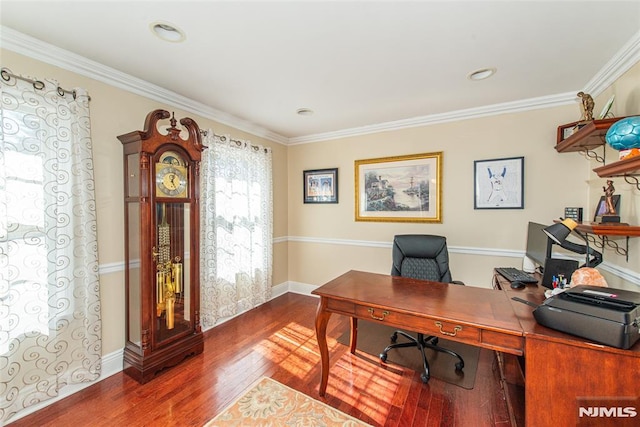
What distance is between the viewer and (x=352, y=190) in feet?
12.6

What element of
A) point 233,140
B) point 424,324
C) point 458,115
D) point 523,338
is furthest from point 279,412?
point 458,115

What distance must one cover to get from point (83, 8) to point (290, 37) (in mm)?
1165

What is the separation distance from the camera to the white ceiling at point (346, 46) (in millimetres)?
1502

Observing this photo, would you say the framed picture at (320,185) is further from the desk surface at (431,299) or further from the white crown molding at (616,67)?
the white crown molding at (616,67)

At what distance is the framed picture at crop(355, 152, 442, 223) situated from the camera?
327 centimetres

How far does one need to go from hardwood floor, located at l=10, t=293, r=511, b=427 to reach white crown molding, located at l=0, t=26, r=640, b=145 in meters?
2.45

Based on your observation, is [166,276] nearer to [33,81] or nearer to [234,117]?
[33,81]

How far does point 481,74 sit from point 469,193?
1.32 meters

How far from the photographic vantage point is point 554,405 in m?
1.21

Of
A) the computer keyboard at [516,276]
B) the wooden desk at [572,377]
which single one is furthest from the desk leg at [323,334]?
the computer keyboard at [516,276]

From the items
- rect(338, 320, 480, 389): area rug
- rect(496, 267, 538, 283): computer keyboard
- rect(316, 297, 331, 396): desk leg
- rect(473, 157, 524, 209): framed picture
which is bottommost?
rect(338, 320, 480, 389): area rug

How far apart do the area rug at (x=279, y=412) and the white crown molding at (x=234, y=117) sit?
106 inches

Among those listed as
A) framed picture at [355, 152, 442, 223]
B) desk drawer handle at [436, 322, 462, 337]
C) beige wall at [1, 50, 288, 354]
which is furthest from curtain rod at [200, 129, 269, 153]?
desk drawer handle at [436, 322, 462, 337]

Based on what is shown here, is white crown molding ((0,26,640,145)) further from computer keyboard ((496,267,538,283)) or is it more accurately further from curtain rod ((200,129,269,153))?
computer keyboard ((496,267,538,283))
